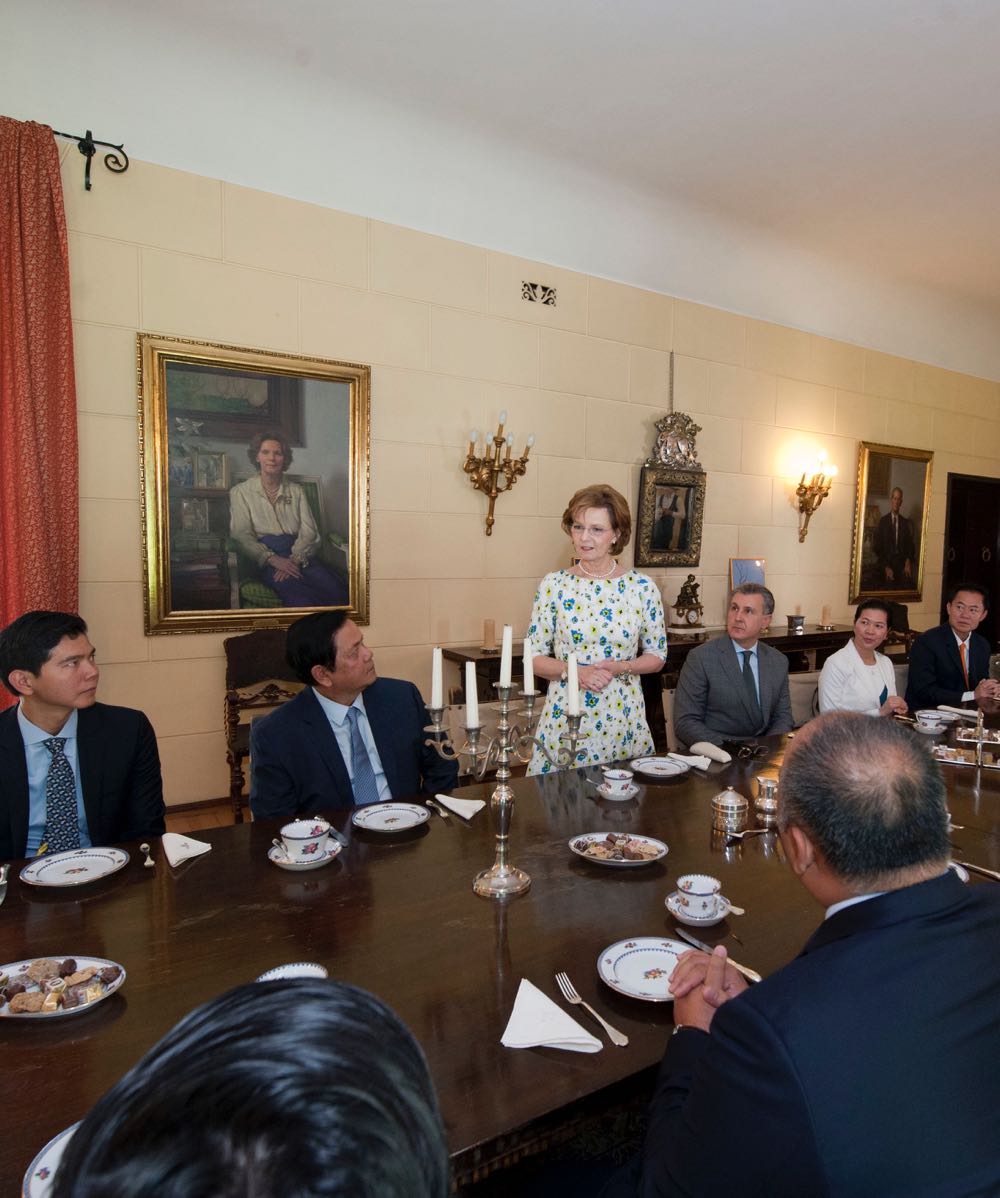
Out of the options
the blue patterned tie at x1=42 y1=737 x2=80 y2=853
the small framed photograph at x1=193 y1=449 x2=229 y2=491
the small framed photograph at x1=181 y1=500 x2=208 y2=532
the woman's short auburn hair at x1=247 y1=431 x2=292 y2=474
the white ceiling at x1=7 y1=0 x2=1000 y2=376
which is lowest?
the blue patterned tie at x1=42 y1=737 x2=80 y2=853

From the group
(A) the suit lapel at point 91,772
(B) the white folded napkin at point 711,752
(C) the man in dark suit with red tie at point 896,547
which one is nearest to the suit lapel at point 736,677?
(B) the white folded napkin at point 711,752

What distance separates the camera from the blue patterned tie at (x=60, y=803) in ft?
7.66

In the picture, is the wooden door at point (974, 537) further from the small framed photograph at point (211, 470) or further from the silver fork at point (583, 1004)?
the silver fork at point (583, 1004)

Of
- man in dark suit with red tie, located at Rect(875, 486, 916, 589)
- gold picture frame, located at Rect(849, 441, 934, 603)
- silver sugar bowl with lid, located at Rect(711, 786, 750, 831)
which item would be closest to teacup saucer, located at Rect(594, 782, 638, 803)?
silver sugar bowl with lid, located at Rect(711, 786, 750, 831)

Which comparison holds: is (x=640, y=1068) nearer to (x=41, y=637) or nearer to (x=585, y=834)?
(x=585, y=834)

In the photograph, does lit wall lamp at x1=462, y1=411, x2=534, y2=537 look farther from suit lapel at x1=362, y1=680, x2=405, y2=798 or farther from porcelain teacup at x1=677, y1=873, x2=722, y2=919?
porcelain teacup at x1=677, y1=873, x2=722, y2=919

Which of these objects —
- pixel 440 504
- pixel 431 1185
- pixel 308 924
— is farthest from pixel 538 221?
pixel 431 1185

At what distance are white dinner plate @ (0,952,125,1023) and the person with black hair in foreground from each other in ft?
3.49

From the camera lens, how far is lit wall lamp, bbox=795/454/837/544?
24.1 ft

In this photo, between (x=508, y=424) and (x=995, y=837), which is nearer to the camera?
(x=995, y=837)

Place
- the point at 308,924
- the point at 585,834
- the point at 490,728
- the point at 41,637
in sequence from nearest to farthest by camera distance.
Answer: the point at 308,924, the point at 585,834, the point at 41,637, the point at 490,728

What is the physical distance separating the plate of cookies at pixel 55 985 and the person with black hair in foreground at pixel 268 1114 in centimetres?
107

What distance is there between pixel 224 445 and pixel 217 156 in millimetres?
1654

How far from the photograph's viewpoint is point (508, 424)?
5.69 m
